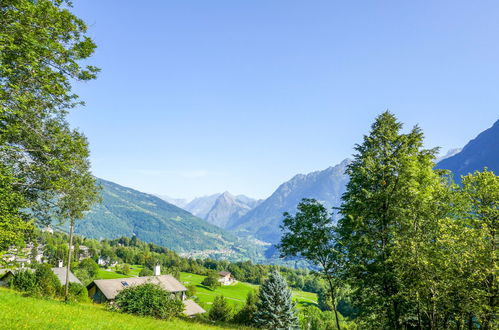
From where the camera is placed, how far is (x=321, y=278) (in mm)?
Result: 26266

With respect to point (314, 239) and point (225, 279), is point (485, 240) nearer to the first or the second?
point (314, 239)

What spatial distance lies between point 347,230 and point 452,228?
8583 millimetres

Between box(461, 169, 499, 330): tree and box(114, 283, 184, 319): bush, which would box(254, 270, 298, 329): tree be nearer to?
box(114, 283, 184, 319): bush

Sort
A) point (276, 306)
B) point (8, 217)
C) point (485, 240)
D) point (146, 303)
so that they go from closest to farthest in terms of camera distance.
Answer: point (485, 240) < point (8, 217) < point (146, 303) < point (276, 306)

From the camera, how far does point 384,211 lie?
20891 mm

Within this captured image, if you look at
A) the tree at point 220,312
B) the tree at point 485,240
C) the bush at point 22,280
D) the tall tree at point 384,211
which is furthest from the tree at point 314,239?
the tree at point 220,312

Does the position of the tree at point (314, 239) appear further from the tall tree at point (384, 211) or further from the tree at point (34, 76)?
the tree at point (34, 76)

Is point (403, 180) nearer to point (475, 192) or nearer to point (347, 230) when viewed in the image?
point (475, 192)

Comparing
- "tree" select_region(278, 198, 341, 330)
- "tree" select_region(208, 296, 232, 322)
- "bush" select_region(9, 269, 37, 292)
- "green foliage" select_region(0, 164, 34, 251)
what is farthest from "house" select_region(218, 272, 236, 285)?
"green foliage" select_region(0, 164, 34, 251)

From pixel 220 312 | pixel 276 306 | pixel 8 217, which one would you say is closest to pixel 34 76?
pixel 8 217

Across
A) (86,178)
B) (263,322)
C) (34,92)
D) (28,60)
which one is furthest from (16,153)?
(263,322)

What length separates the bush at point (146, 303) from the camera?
64.5 feet

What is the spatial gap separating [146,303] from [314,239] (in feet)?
49.1

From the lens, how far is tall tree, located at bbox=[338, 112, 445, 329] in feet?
60.7
